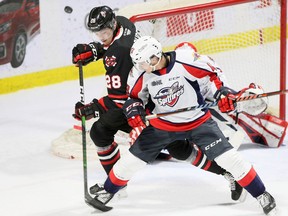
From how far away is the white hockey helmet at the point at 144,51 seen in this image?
385 cm

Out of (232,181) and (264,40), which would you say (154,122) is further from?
(264,40)

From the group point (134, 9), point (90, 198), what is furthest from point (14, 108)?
point (90, 198)

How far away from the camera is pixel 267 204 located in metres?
3.96

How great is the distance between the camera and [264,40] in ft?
19.7

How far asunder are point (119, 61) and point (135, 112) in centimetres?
37

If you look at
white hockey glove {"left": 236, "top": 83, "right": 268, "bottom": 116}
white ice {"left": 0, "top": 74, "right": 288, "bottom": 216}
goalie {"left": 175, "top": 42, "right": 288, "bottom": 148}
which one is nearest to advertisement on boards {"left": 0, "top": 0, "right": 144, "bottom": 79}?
white ice {"left": 0, "top": 74, "right": 288, "bottom": 216}

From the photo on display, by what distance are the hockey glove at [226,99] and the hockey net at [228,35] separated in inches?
53.8

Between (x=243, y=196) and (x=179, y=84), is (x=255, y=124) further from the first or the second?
(x=179, y=84)

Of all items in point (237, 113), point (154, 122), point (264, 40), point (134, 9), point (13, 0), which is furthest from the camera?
point (13, 0)

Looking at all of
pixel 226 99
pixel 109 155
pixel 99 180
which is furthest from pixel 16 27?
pixel 226 99

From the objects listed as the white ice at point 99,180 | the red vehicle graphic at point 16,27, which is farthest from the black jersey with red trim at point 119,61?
the red vehicle graphic at point 16,27

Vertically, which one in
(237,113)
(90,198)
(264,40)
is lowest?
(90,198)

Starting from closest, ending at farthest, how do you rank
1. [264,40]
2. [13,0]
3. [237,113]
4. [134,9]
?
[237,113] < [134,9] < [264,40] < [13,0]

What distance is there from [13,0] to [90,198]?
2755 mm
